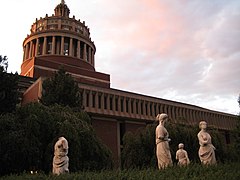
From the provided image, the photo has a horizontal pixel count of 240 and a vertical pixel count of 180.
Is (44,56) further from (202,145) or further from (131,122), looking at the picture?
(202,145)

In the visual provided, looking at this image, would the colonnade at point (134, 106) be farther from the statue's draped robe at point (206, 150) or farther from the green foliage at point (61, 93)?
the statue's draped robe at point (206, 150)

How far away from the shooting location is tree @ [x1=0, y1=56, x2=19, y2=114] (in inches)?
766

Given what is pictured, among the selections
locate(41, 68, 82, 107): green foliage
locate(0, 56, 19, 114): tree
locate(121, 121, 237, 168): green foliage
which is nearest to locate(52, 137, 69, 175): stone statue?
locate(0, 56, 19, 114): tree

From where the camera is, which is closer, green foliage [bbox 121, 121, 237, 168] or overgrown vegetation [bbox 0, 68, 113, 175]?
overgrown vegetation [bbox 0, 68, 113, 175]

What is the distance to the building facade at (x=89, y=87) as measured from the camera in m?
40.7

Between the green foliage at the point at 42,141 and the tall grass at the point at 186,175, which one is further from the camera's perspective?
the green foliage at the point at 42,141

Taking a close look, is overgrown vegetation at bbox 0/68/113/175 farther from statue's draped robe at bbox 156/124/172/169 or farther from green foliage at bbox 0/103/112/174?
statue's draped robe at bbox 156/124/172/169

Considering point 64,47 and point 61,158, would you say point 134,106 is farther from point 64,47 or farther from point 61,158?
point 61,158

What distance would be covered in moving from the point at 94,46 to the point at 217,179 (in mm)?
60342

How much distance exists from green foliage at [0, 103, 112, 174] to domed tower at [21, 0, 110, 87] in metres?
32.8

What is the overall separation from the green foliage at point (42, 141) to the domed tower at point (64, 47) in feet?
108

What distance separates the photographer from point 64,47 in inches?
2301

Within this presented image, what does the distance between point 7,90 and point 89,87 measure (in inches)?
803

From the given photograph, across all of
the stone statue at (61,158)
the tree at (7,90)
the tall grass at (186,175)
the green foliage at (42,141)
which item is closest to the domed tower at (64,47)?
the tree at (7,90)
